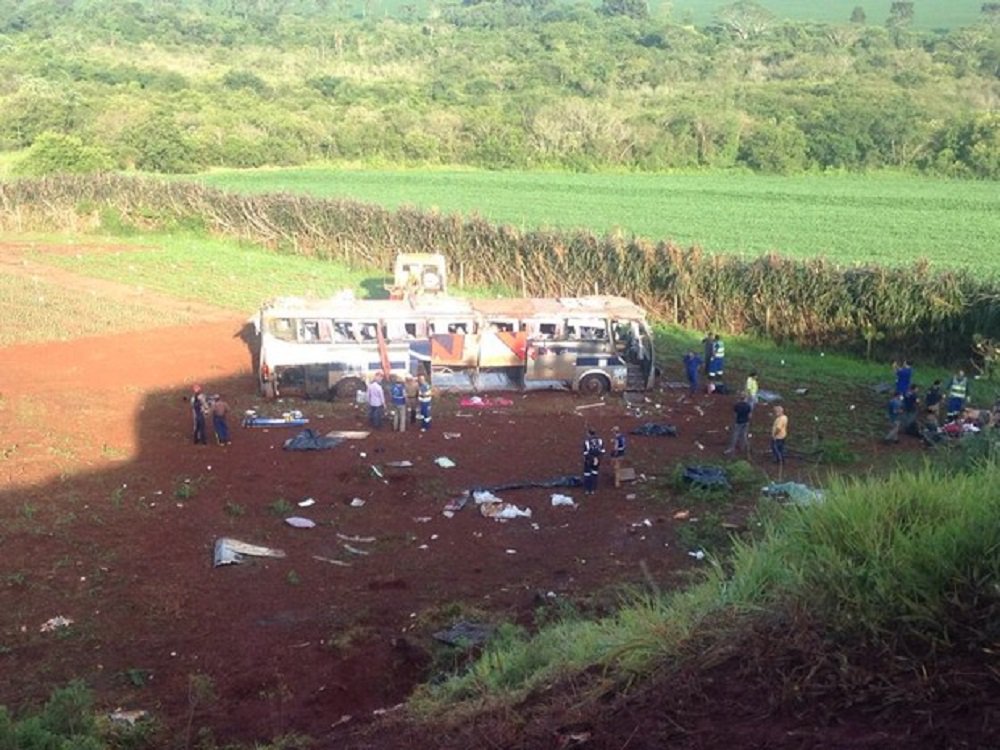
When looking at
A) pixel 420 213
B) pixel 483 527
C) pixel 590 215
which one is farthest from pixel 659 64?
pixel 483 527

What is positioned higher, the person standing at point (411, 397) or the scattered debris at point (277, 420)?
the person standing at point (411, 397)

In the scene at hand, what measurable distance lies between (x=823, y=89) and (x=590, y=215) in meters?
38.7

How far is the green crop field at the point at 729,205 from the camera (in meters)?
40.1

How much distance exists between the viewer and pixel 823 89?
78.9 meters

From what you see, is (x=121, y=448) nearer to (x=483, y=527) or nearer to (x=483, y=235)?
(x=483, y=527)

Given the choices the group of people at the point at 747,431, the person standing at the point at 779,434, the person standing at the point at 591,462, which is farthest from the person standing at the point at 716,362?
the person standing at the point at 591,462

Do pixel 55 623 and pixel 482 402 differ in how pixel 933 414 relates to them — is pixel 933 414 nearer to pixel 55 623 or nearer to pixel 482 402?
pixel 482 402

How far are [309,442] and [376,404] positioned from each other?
1.54 m

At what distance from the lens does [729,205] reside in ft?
170

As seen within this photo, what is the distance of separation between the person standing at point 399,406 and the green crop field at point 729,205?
57.2 ft

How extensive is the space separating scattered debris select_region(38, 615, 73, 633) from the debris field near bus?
0.18 feet

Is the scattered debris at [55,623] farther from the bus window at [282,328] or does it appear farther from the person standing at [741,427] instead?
the person standing at [741,427]

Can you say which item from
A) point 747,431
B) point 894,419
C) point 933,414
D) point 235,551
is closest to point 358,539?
point 235,551

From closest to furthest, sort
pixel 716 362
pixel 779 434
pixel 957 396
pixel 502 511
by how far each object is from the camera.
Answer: pixel 502 511 < pixel 779 434 < pixel 957 396 < pixel 716 362
